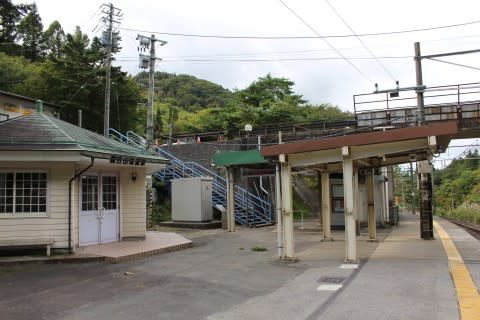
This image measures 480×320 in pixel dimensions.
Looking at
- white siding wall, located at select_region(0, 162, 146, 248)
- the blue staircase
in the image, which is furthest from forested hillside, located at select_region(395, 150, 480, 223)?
white siding wall, located at select_region(0, 162, 146, 248)

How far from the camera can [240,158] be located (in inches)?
807

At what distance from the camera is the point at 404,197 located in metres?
80.4

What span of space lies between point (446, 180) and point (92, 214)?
69014mm

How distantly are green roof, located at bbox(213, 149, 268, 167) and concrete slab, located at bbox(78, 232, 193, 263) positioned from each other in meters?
5.45

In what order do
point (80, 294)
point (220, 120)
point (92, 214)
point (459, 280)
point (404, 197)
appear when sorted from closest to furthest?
point (80, 294)
point (459, 280)
point (92, 214)
point (220, 120)
point (404, 197)

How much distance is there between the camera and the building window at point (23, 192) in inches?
482

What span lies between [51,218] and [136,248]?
7.68 feet

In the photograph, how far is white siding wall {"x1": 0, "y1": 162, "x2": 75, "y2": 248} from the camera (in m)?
12.1

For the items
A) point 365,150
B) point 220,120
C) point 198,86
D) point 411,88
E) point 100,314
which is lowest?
point 100,314

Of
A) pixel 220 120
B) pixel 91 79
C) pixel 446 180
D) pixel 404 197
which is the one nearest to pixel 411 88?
pixel 91 79

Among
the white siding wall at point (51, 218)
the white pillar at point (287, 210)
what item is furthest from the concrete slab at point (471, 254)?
the white siding wall at point (51, 218)

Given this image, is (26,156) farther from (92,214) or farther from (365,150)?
(365,150)

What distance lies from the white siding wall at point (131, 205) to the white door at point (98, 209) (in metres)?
0.26

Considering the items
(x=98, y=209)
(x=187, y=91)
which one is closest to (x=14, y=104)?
(x=98, y=209)
